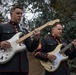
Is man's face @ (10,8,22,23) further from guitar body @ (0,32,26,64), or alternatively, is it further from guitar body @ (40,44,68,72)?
guitar body @ (40,44,68,72)

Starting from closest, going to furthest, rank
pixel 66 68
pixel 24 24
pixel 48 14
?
pixel 66 68 < pixel 48 14 < pixel 24 24

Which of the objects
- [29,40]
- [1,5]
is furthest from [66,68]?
[1,5]

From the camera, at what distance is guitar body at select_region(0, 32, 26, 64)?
3961 millimetres

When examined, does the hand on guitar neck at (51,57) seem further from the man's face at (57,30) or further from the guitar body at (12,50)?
the guitar body at (12,50)

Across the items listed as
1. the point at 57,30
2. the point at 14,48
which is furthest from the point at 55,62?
the point at 14,48

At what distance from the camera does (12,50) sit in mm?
4020

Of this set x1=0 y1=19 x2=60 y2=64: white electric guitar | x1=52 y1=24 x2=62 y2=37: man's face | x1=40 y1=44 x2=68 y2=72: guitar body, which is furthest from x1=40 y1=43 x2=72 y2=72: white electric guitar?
x1=0 y1=19 x2=60 y2=64: white electric guitar

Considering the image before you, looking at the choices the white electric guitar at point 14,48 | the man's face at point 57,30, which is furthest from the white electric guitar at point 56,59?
the white electric guitar at point 14,48

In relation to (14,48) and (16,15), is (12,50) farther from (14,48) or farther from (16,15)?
(16,15)

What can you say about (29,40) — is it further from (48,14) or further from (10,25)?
(48,14)

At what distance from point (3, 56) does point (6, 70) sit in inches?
8.3

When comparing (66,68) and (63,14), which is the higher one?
(66,68)

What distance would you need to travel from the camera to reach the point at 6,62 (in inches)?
156

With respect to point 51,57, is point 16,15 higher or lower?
higher
